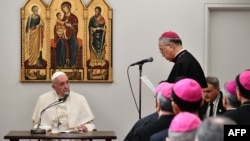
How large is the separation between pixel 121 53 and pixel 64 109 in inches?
44.9

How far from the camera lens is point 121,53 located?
7285 mm

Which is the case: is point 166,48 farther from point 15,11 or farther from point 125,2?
point 15,11

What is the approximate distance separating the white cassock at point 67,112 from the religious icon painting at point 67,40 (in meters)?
0.43

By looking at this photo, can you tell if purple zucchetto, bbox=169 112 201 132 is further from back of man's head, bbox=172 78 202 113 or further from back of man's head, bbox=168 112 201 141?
back of man's head, bbox=172 78 202 113

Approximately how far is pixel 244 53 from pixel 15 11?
3.27 metres

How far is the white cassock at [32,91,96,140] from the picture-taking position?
674 cm

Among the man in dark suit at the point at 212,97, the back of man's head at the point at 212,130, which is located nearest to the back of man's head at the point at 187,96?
the back of man's head at the point at 212,130

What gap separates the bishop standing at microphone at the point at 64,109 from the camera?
22.0 feet

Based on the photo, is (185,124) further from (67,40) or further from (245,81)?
(67,40)

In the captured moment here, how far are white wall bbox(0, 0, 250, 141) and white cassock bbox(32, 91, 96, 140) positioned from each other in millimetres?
365

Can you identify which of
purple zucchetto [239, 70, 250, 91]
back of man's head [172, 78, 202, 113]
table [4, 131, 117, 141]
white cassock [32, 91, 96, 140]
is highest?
purple zucchetto [239, 70, 250, 91]

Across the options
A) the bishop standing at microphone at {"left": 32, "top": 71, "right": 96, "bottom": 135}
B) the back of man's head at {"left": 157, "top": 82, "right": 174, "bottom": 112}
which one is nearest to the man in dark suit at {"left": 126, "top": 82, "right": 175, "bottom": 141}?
the back of man's head at {"left": 157, "top": 82, "right": 174, "bottom": 112}

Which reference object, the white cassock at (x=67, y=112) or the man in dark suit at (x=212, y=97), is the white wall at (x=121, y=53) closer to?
the white cassock at (x=67, y=112)

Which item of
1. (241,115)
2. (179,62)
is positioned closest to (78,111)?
(179,62)
